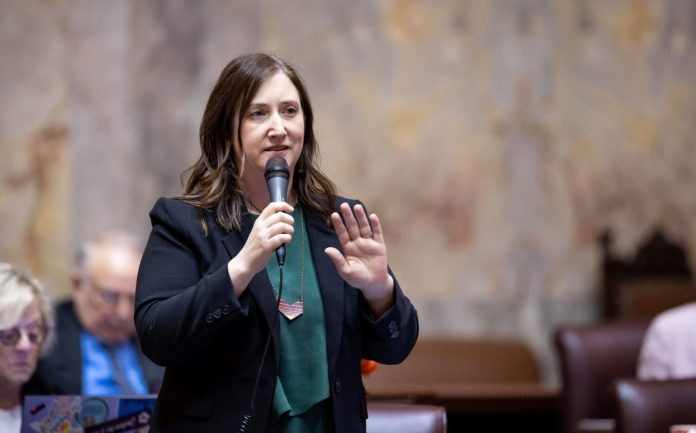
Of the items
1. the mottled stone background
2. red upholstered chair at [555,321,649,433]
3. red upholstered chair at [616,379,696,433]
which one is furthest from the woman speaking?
the mottled stone background

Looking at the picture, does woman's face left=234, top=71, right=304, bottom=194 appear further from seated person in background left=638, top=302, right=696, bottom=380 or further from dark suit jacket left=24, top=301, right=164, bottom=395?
seated person in background left=638, top=302, right=696, bottom=380

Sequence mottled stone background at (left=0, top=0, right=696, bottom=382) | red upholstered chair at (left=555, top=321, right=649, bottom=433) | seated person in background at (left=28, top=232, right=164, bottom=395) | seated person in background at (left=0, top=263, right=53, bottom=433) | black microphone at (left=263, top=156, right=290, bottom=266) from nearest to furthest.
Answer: black microphone at (left=263, top=156, right=290, bottom=266) → seated person in background at (left=0, top=263, right=53, bottom=433) → seated person in background at (left=28, top=232, right=164, bottom=395) → red upholstered chair at (left=555, top=321, right=649, bottom=433) → mottled stone background at (left=0, top=0, right=696, bottom=382)

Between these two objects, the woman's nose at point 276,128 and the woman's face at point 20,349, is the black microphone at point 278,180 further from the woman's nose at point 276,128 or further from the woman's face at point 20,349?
the woman's face at point 20,349

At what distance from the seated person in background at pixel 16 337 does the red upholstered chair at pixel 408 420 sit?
118 centimetres

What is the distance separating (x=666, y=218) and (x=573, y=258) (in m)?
0.77

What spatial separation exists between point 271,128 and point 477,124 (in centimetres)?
519

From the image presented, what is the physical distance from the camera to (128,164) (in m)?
6.67

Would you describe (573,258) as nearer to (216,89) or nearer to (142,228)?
(142,228)

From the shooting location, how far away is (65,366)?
4.27 metres

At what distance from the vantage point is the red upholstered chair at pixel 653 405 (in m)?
3.85

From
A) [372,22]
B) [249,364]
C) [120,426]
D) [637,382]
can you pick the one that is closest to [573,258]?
[372,22]

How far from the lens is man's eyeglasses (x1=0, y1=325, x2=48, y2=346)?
359cm

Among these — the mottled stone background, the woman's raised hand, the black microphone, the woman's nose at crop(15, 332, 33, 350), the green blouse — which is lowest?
the green blouse

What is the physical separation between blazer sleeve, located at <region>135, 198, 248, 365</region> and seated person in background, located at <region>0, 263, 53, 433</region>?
1.26m
